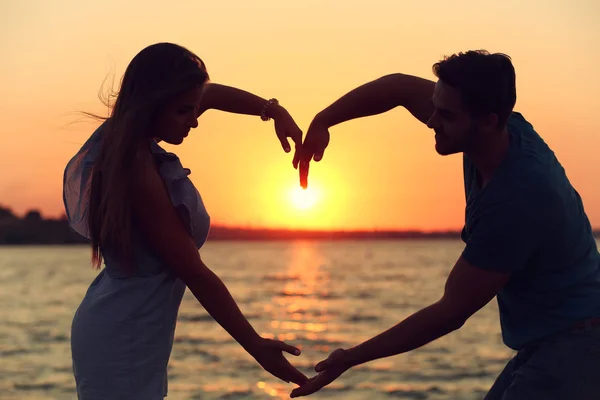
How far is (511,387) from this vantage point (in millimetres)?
3459

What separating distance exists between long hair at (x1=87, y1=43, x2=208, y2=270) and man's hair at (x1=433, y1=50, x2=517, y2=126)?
99 centimetres

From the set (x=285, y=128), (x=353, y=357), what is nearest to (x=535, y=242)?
(x=353, y=357)

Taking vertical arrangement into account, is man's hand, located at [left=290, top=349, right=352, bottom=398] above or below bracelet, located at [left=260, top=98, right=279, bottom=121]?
below

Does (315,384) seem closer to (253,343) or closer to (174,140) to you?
(253,343)

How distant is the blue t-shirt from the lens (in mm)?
3277

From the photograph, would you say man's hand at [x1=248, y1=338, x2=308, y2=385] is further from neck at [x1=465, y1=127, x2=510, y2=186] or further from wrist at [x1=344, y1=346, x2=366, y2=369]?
A: neck at [x1=465, y1=127, x2=510, y2=186]

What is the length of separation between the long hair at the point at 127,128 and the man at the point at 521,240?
1028 millimetres

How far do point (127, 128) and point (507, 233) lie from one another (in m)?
1.49

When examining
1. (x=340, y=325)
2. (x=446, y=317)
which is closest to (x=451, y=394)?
(x=446, y=317)

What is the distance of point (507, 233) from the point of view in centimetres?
329

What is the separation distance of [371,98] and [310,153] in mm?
414

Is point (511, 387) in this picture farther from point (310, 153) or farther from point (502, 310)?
point (310, 153)

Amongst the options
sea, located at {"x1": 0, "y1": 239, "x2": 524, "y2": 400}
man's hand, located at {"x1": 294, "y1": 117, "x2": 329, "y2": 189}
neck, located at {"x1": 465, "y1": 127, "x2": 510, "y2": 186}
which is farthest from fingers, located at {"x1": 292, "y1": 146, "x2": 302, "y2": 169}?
sea, located at {"x1": 0, "y1": 239, "x2": 524, "y2": 400}

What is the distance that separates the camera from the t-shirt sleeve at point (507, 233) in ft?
10.7
